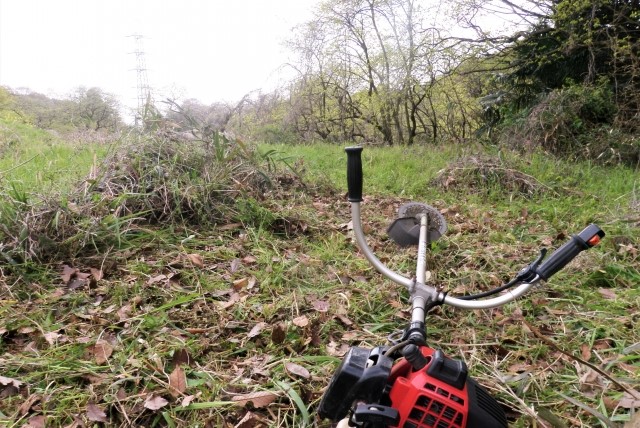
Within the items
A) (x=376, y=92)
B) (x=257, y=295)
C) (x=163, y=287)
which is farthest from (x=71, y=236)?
(x=376, y=92)

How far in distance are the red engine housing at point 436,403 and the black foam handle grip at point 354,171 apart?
0.57 meters

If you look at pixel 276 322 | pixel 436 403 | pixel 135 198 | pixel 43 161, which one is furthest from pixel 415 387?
pixel 43 161

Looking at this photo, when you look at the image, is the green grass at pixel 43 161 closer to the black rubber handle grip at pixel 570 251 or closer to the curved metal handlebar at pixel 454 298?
the curved metal handlebar at pixel 454 298

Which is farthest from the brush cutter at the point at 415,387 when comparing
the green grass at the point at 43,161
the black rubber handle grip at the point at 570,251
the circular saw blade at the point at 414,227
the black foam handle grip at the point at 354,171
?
the green grass at the point at 43,161

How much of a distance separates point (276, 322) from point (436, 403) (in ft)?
3.61

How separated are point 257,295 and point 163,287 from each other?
1.69 feet

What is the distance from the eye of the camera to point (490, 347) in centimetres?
178

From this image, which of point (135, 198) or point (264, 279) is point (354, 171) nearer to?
point (264, 279)

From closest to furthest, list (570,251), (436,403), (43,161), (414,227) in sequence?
1. (436,403)
2. (570,251)
3. (414,227)
4. (43,161)

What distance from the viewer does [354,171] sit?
130 centimetres

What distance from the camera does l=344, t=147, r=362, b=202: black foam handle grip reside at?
1.28m

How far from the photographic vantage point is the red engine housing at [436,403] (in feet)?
3.03

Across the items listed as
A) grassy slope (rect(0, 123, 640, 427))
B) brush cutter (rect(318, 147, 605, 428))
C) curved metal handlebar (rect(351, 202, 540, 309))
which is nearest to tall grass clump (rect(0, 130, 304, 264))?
grassy slope (rect(0, 123, 640, 427))

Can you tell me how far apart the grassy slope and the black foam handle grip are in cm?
74
